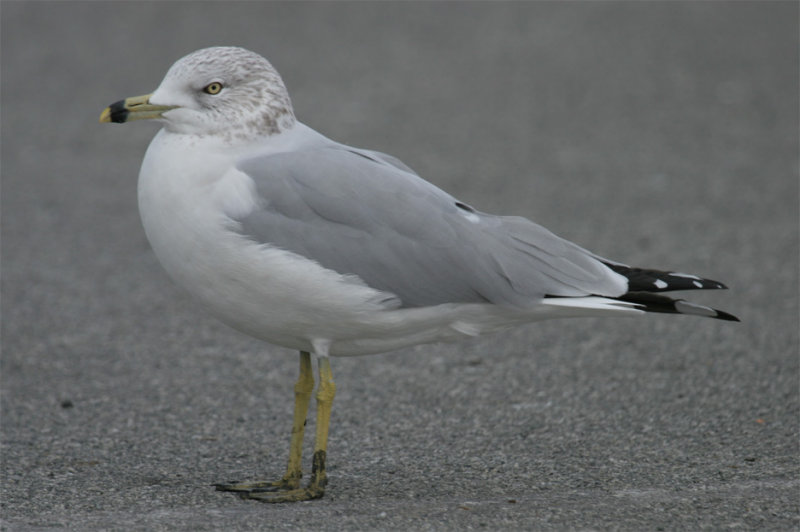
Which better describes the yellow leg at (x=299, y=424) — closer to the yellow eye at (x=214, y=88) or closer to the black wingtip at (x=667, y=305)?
the yellow eye at (x=214, y=88)

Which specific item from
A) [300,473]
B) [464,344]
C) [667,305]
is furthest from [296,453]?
[464,344]

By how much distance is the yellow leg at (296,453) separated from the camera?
4.07 meters

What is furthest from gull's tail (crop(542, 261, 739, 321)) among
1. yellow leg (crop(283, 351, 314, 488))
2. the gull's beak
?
the gull's beak

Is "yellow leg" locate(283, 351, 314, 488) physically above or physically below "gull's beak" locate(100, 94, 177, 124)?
below

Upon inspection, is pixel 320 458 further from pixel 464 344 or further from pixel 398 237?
pixel 464 344

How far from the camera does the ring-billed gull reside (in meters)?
3.69

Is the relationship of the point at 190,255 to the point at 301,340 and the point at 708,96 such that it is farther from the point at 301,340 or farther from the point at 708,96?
the point at 708,96

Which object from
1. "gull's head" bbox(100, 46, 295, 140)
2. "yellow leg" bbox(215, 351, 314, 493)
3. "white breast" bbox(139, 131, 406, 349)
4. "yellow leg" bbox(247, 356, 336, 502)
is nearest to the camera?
"white breast" bbox(139, 131, 406, 349)

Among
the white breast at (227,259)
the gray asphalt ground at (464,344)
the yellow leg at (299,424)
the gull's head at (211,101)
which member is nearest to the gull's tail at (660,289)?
the gray asphalt ground at (464,344)

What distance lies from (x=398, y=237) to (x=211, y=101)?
81cm

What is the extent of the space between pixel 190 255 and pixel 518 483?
1.50m

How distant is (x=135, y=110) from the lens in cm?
384

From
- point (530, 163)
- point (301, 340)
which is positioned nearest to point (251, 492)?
point (301, 340)

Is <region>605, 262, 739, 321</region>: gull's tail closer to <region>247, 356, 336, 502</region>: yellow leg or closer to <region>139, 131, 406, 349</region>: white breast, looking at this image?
<region>139, 131, 406, 349</region>: white breast
